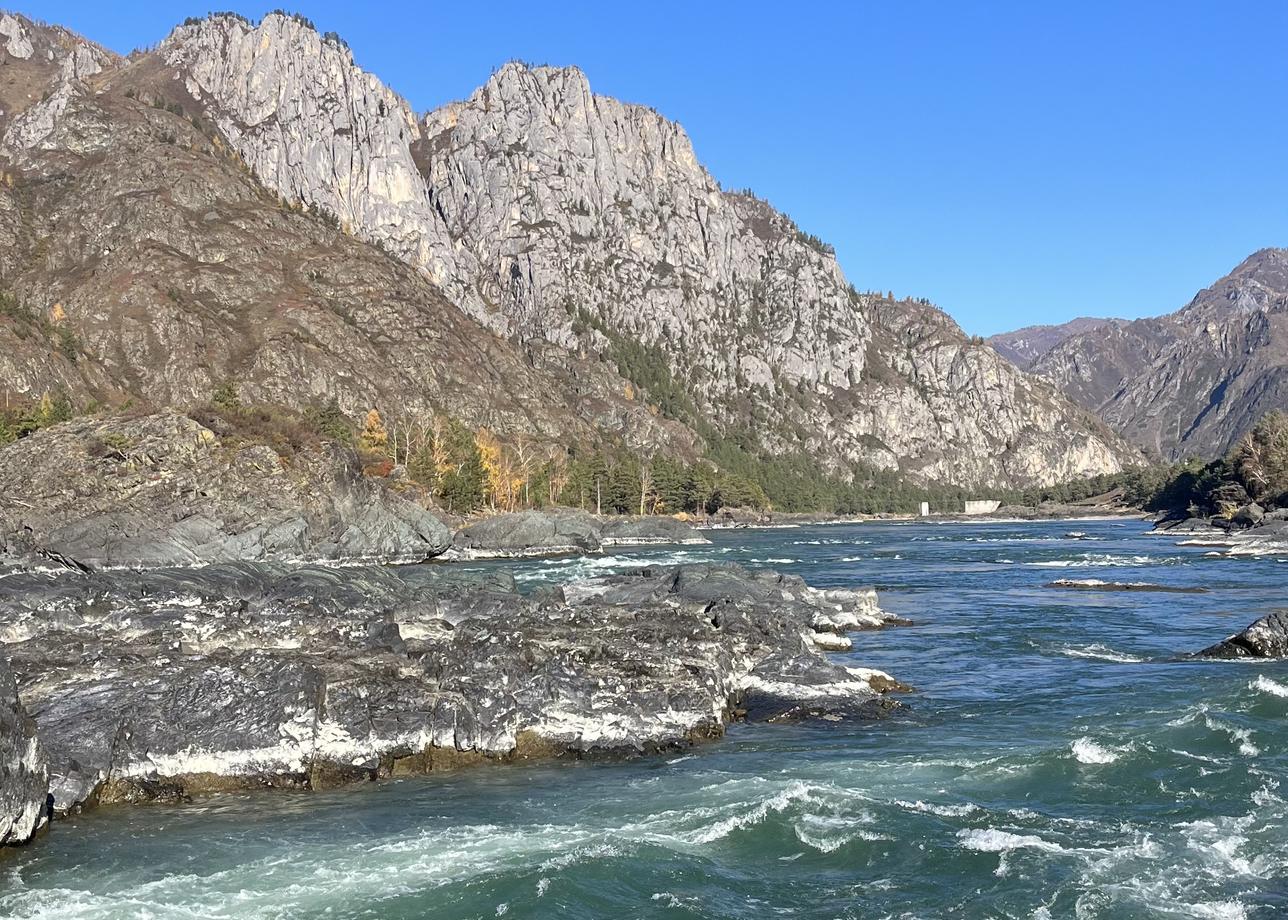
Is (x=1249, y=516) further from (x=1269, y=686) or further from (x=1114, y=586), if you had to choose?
(x=1269, y=686)

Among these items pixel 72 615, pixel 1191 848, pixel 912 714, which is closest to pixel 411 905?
pixel 1191 848

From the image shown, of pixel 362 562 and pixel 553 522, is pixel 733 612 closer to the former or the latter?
pixel 362 562

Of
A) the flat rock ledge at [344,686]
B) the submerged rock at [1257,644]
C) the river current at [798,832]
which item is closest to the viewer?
the river current at [798,832]

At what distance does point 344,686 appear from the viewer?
26.5 m

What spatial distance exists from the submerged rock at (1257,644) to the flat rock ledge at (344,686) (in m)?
14.6

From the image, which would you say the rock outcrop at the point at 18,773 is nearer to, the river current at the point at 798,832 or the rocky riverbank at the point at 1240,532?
the river current at the point at 798,832

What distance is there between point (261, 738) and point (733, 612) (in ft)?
70.2

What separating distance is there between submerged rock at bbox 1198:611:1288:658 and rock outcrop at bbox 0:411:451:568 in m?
73.9

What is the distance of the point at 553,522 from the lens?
127 metres

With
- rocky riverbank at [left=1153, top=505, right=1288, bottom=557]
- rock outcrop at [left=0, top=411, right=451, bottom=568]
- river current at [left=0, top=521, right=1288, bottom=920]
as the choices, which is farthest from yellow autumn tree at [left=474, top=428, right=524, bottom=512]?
river current at [left=0, top=521, right=1288, bottom=920]

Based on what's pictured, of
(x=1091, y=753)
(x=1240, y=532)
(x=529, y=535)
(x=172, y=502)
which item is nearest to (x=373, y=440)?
(x=529, y=535)

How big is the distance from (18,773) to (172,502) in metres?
79.4

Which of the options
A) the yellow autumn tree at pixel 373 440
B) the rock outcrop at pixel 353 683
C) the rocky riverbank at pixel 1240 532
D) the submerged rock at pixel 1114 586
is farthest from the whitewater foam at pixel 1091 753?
the yellow autumn tree at pixel 373 440

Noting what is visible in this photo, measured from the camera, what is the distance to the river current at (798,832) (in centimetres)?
1792
